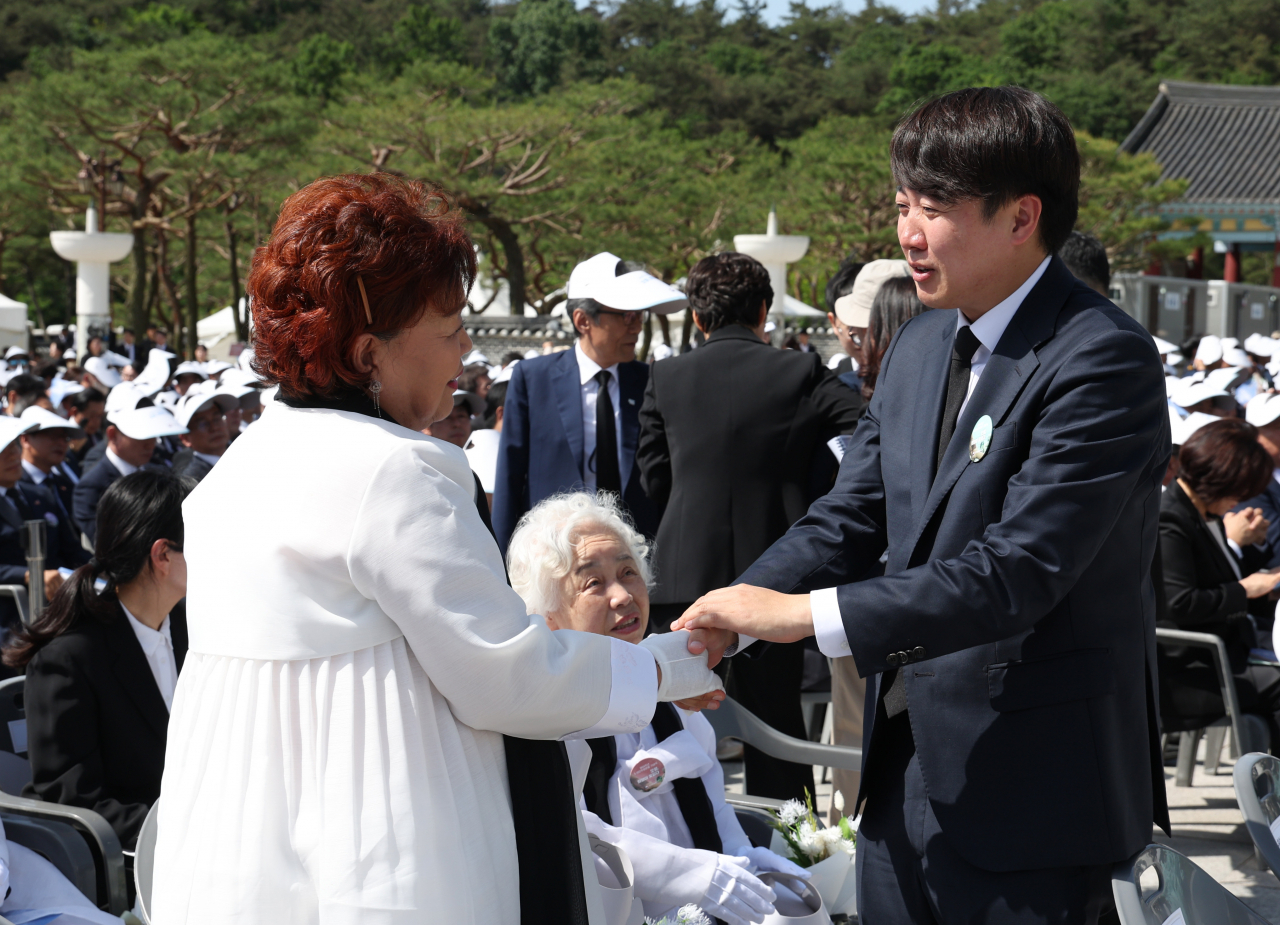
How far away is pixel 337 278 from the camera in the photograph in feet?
5.28

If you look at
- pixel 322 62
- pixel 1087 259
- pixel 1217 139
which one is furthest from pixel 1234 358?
pixel 322 62

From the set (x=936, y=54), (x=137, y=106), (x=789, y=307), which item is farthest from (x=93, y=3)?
(x=789, y=307)

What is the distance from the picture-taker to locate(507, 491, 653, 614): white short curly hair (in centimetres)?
274

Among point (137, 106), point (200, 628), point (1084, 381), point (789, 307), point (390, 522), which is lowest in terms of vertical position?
point (789, 307)

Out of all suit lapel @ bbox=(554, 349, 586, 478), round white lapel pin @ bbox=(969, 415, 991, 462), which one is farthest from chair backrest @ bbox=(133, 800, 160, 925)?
suit lapel @ bbox=(554, 349, 586, 478)

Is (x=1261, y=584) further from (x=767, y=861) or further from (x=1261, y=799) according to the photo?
(x=767, y=861)

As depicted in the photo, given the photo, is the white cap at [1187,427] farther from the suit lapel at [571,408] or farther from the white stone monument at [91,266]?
the white stone monument at [91,266]

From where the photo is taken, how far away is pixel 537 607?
2.76 meters

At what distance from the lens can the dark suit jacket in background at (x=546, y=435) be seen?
454 centimetres

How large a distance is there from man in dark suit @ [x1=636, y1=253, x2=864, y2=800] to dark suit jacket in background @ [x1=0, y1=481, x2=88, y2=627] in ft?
10.0

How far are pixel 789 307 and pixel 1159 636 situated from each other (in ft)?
76.8

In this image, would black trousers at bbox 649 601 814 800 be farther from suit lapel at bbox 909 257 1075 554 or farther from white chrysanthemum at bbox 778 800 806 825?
suit lapel at bbox 909 257 1075 554

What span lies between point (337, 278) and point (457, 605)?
0.44 m

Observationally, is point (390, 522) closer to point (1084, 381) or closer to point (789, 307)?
point (1084, 381)
